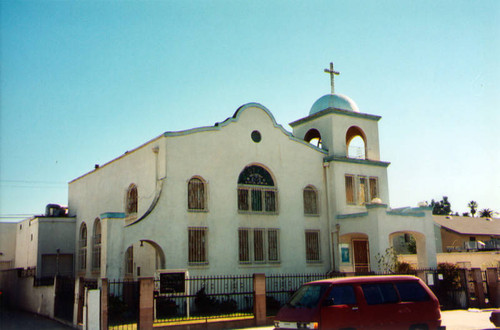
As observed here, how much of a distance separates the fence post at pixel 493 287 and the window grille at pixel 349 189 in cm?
745

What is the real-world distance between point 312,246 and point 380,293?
524 inches

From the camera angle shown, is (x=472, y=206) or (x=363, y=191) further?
(x=472, y=206)

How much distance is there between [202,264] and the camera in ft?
72.4

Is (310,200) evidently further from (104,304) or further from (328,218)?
(104,304)

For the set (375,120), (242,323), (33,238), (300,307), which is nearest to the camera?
(300,307)

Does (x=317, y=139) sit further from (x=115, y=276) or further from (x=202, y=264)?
(x=115, y=276)

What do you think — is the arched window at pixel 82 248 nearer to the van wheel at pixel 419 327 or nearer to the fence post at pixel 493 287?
the van wheel at pixel 419 327

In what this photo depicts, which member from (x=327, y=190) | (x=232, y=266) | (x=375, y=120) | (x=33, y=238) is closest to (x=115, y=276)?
(x=232, y=266)

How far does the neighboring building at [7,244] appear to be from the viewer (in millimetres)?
38312

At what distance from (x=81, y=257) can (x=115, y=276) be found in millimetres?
10598

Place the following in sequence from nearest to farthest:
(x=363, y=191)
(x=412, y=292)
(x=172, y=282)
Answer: (x=412, y=292) < (x=172, y=282) < (x=363, y=191)

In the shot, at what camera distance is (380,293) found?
12.4 meters

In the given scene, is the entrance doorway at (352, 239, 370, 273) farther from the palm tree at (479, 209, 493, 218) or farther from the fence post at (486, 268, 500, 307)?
the palm tree at (479, 209, 493, 218)

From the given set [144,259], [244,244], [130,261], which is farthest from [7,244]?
[244,244]
